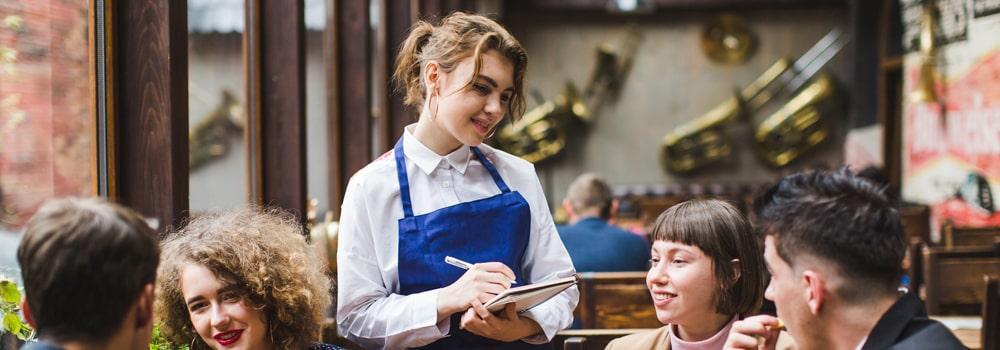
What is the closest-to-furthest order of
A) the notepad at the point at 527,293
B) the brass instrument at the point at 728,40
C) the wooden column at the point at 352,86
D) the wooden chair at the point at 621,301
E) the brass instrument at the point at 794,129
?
the notepad at the point at 527,293
the wooden chair at the point at 621,301
the wooden column at the point at 352,86
the brass instrument at the point at 794,129
the brass instrument at the point at 728,40

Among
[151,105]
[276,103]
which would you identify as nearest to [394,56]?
[276,103]

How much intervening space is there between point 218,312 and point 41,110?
0.79 meters

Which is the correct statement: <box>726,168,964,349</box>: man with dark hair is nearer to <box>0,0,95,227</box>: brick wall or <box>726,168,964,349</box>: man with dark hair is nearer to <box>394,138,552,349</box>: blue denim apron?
<box>394,138,552,349</box>: blue denim apron

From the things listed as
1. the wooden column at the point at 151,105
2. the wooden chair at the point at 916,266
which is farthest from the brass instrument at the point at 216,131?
the wooden chair at the point at 916,266

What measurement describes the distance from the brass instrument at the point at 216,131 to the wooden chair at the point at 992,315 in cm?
234

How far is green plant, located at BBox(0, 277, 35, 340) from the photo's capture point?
1.93 m

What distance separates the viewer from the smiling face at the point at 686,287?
2.09 m

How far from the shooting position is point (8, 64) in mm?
2260

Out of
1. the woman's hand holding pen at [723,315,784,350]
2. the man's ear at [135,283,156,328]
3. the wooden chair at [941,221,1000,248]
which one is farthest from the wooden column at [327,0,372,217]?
the man's ear at [135,283,156,328]

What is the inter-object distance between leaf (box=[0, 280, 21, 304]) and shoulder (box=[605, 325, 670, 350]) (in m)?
1.21

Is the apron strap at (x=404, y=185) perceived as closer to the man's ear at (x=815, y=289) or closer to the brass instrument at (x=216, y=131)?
the man's ear at (x=815, y=289)

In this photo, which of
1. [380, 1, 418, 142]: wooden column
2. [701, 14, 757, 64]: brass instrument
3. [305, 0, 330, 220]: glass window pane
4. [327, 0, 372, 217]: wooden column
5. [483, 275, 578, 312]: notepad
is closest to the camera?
[483, 275, 578, 312]: notepad

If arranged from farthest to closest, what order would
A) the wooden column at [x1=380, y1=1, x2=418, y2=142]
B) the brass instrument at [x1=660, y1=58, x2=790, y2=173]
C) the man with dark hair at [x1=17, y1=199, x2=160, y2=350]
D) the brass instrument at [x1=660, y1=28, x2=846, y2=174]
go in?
1. the brass instrument at [x1=660, y1=58, x2=790, y2=173]
2. the brass instrument at [x1=660, y1=28, x2=846, y2=174]
3. the wooden column at [x1=380, y1=1, x2=418, y2=142]
4. the man with dark hair at [x1=17, y1=199, x2=160, y2=350]

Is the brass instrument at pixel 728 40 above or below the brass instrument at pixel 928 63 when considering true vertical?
above
